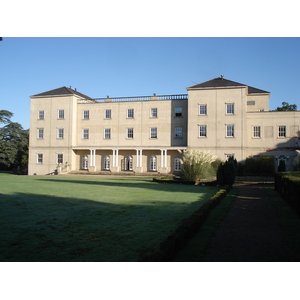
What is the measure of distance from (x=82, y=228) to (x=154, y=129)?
34950 millimetres

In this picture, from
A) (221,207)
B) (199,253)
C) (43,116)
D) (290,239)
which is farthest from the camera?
(43,116)

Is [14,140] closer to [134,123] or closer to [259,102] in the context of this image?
[134,123]

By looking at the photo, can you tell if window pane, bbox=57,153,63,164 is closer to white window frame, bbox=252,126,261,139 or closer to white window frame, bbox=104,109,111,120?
white window frame, bbox=104,109,111,120

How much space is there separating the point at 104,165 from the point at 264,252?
1542 inches

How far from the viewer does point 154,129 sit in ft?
142

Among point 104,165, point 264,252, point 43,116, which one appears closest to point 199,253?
point 264,252

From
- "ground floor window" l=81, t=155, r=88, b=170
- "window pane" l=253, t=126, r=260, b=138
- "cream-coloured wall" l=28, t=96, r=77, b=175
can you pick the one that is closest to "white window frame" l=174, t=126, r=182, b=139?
"window pane" l=253, t=126, r=260, b=138

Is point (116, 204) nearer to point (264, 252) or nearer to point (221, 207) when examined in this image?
point (221, 207)

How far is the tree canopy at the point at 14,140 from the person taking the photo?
2158 inches

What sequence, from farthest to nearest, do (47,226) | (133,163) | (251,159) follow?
1. (133,163)
2. (251,159)
3. (47,226)

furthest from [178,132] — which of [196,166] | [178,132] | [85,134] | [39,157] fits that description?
[39,157]

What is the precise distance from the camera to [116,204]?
13164 mm

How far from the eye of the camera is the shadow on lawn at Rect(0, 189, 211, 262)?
6332 millimetres

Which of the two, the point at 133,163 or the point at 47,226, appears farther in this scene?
the point at 133,163
